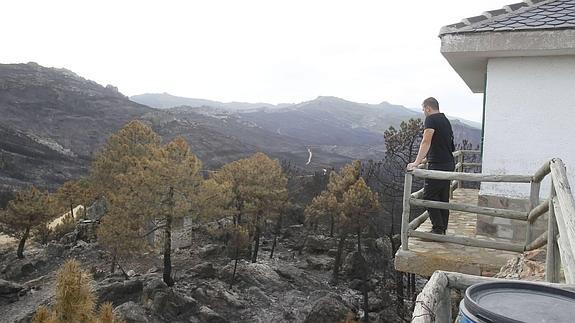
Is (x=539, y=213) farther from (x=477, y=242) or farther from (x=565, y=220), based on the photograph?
(x=565, y=220)

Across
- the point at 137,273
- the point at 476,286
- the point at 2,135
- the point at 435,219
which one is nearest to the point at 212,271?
the point at 137,273

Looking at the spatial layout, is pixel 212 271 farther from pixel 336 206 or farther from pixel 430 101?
pixel 430 101

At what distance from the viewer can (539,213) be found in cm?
414

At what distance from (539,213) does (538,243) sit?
0.29 meters

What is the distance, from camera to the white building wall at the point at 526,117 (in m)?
5.31

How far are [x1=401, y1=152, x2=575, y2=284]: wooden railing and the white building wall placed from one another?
1254mm

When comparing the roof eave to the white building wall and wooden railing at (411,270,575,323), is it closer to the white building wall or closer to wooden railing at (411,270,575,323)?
the white building wall

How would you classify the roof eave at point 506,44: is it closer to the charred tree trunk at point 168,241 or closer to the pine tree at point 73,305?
the pine tree at point 73,305

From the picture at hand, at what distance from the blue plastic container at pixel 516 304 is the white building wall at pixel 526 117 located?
4.40m

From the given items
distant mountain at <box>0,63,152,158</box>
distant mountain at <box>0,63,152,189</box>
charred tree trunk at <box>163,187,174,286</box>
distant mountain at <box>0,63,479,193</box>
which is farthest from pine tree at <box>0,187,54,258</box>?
distant mountain at <box>0,63,152,158</box>

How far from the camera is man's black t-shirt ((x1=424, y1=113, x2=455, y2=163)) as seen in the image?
514 cm

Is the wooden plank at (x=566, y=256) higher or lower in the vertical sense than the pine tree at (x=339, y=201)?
higher

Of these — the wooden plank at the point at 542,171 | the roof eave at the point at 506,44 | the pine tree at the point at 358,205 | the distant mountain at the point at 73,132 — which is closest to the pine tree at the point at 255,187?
the pine tree at the point at 358,205

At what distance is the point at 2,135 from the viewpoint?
61.8 meters
